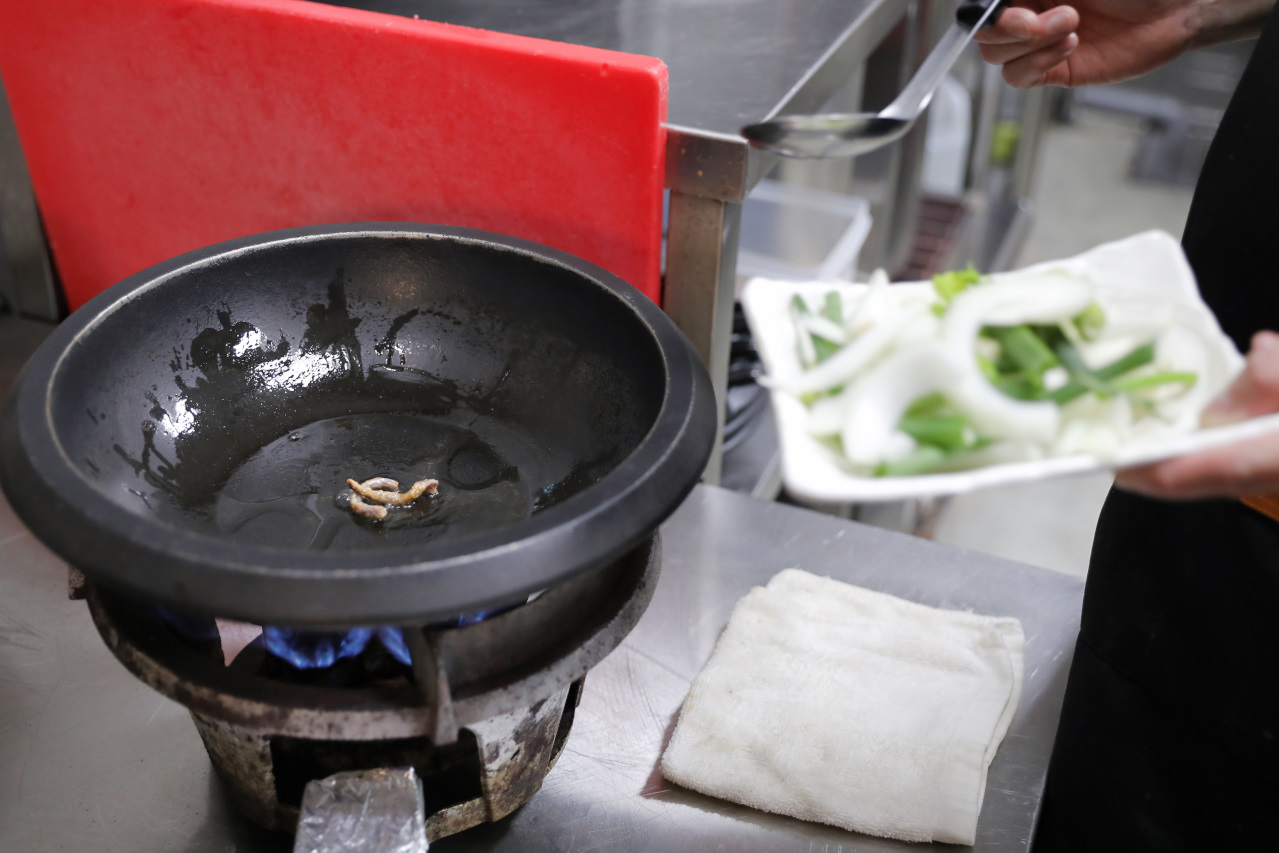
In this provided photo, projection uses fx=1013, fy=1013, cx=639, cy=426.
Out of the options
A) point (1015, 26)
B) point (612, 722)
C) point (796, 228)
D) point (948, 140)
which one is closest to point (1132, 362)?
point (612, 722)

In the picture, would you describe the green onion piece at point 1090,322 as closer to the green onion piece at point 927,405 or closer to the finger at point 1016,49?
the green onion piece at point 927,405

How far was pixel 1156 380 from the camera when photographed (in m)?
0.73

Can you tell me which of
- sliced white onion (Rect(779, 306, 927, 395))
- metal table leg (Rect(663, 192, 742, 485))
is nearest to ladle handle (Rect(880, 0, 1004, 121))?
metal table leg (Rect(663, 192, 742, 485))

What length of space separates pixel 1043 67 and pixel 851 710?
37.0 inches

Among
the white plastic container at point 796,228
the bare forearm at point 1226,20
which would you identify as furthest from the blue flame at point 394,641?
the white plastic container at point 796,228

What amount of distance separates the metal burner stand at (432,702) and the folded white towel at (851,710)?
190 millimetres

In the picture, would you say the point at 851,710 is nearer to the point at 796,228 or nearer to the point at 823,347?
the point at 823,347

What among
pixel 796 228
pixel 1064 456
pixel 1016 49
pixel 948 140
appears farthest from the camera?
pixel 948 140

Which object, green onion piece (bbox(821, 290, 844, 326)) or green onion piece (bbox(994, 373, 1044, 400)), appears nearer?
green onion piece (bbox(994, 373, 1044, 400))

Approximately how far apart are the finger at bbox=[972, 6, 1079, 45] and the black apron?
280mm

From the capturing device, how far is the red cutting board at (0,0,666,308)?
1154 mm

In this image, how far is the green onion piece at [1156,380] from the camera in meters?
0.73

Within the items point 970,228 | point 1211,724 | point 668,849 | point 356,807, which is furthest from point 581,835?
point 970,228

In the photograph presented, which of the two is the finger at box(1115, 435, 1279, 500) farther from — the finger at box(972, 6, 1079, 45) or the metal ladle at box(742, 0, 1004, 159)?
the finger at box(972, 6, 1079, 45)
